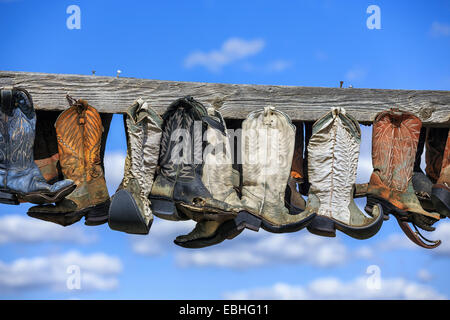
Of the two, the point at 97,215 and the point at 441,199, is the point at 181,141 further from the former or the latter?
the point at 441,199

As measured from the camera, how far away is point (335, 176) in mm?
5105

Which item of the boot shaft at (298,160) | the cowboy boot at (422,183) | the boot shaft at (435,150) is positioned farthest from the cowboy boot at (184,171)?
the boot shaft at (435,150)

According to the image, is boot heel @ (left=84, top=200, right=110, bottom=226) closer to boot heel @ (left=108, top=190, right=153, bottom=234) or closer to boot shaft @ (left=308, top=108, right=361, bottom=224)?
boot heel @ (left=108, top=190, right=153, bottom=234)

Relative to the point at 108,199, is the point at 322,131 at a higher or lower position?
higher

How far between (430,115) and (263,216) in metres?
1.74

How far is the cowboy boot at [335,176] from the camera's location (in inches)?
196

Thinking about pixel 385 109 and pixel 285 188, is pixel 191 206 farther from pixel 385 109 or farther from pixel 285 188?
pixel 385 109

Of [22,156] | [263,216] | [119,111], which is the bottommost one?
[263,216]

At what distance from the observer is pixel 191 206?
473cm

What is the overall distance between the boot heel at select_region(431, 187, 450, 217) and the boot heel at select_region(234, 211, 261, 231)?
1.46 m

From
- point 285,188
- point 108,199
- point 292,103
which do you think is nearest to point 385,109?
point 292,103

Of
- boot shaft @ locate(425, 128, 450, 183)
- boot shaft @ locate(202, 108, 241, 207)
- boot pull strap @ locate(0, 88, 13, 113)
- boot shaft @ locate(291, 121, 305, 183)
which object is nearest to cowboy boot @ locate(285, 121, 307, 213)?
boot shaft @ locate(291, 121, 305, 183)

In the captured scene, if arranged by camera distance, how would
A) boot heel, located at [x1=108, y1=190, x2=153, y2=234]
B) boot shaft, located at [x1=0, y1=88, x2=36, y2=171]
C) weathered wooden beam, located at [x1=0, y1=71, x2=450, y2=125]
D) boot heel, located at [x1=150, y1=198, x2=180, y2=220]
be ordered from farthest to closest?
weathered wooden beam, located at [x1=0, y1=71, x2=450, y2=125], boot shaft, located at [x1=0, y1=88, x2=36, y2=171], boot heel, located at [x1=150, y1=198, x2=180, y2=220], boot heel, located at [x1=108, y1=190, x2=153, y2=234]

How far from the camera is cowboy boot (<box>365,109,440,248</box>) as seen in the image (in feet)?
17.3
